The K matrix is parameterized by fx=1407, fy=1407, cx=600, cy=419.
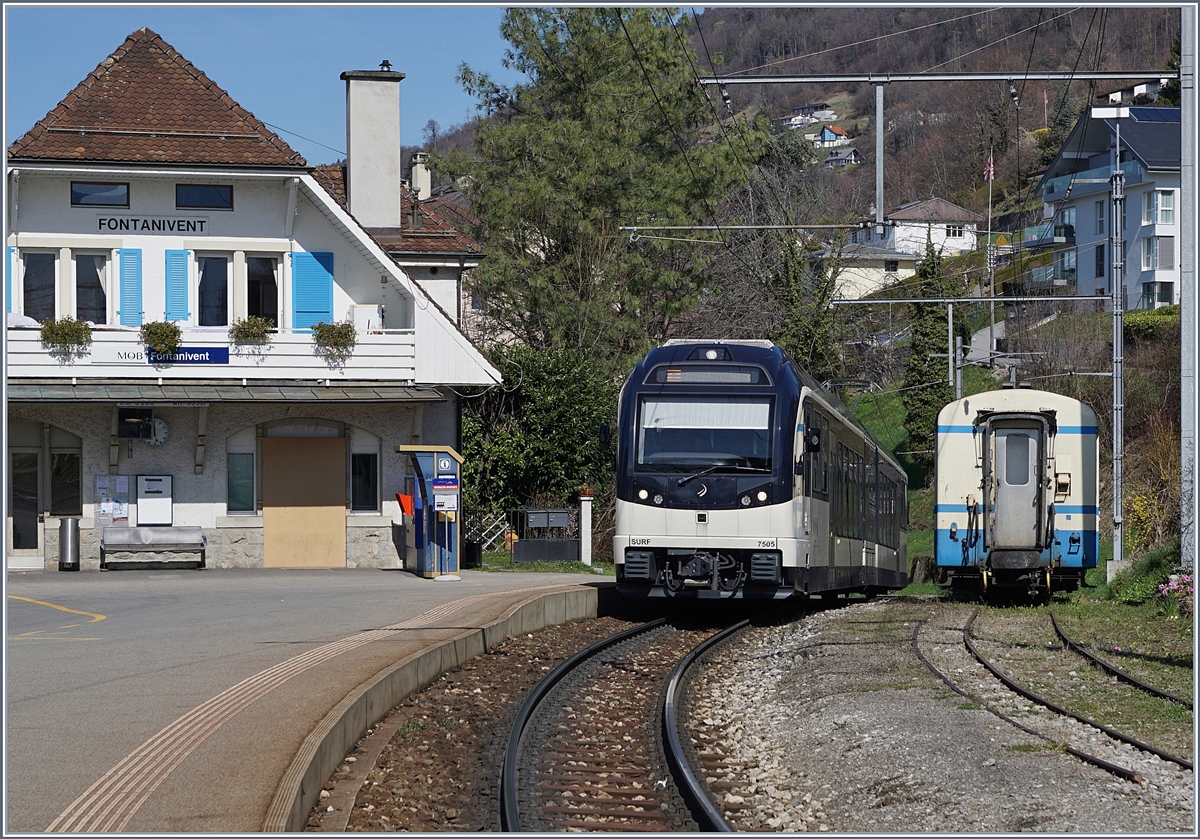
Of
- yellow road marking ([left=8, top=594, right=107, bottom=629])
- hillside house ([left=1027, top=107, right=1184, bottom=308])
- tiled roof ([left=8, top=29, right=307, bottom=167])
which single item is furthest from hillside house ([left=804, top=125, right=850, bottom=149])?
yellow road marking ([left=8, top=594, right=107, bottom=629])

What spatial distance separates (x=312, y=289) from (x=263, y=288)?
37.9 inches

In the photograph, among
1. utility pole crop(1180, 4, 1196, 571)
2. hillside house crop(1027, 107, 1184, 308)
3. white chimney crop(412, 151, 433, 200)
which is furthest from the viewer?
hillside house crop(1027, 107, 1184, 308)

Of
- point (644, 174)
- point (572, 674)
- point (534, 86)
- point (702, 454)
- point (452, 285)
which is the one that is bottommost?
point (572, 674)

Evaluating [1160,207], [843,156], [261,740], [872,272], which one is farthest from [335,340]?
[843,156]

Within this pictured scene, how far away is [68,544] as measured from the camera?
2586 cm

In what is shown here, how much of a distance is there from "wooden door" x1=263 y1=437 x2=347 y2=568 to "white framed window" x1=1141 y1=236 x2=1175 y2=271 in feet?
152

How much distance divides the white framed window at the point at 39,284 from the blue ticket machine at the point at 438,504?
7.97 m

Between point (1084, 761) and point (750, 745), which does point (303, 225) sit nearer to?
point (750, 745)

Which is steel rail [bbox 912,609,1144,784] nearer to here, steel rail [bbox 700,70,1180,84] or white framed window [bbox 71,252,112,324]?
steel rail [bbox 700,70,1180,84]

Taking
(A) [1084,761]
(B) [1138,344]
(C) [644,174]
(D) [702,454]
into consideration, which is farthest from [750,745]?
(B) [1138,344]

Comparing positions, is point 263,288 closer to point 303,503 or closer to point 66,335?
point 66,335

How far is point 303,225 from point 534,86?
1553cm

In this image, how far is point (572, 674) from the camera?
1430 cm

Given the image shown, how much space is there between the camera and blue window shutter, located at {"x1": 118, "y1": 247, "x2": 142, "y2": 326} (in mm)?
26594
